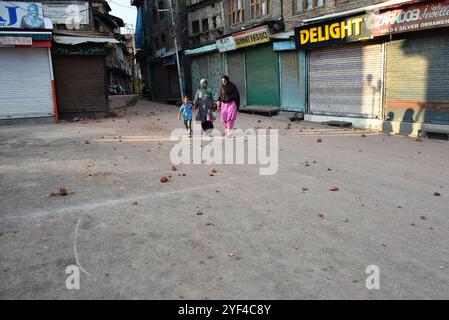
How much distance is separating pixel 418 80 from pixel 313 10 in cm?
655

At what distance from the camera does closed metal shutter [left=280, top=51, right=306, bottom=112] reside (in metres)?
18.5

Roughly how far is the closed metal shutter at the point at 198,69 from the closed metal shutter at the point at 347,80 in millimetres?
12805

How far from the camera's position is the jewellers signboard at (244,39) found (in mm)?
20533

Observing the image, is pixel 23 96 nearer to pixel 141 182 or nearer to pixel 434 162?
pixel 141 182

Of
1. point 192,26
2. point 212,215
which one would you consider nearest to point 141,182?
point 212,215

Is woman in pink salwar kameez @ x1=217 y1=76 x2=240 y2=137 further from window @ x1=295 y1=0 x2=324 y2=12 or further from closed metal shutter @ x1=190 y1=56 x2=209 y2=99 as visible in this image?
closed metal shutter @ x1=190 y1=56 x2=209 y2=99

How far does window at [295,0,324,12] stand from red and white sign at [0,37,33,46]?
12046mm

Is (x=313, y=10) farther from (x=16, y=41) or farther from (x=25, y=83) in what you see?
(x=25, y=83)

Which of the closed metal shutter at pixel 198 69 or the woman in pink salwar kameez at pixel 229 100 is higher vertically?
the closed metal shutter at pixel 198 69

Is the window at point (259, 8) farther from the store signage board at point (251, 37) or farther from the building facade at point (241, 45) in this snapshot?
the store signage board at point (251, 37)

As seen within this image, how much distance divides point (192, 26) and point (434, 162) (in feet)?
84.1

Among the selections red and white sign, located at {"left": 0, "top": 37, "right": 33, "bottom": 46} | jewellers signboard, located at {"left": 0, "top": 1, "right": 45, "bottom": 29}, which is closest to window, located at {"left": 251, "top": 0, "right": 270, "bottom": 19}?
jewellers signboard, located at {"left": 0, "top": 1, "right": 45, "bottom": 29}

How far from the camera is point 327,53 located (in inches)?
658

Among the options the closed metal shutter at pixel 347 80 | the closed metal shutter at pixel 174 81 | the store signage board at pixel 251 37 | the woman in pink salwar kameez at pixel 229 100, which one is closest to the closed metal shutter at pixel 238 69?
the store signage board at pixel 251 37
